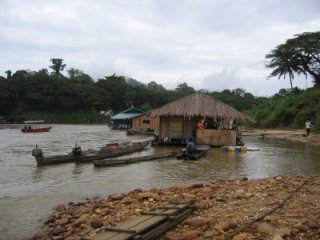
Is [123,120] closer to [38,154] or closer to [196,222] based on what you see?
[38,154]

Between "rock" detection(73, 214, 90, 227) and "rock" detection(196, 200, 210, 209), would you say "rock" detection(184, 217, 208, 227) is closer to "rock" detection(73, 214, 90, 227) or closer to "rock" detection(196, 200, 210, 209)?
"rock" detection(196, 200, 210, 209)

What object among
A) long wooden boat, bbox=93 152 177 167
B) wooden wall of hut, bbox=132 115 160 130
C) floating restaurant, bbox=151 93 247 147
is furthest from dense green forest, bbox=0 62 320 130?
long wooden boat, bbox=93 152 177 167

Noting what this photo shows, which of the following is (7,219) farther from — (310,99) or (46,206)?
(310,99)

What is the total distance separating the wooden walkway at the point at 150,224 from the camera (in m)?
6.44

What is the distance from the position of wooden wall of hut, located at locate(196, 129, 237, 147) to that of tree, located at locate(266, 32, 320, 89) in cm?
2800

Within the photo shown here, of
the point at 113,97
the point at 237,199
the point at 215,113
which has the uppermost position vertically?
the point at 113,97

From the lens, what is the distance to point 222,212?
829 centimetres

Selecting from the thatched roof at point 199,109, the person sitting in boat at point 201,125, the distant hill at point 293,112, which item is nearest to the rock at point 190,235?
the thatched roof at point 199,109

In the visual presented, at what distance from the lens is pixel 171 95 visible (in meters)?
99.3

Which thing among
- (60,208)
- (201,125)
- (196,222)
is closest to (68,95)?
(201,125)

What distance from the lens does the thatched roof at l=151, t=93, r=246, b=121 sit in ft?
79.2

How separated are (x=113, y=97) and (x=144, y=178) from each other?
75611mm

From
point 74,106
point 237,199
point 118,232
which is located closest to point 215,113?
point 237,199

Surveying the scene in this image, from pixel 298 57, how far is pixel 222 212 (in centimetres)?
4546
